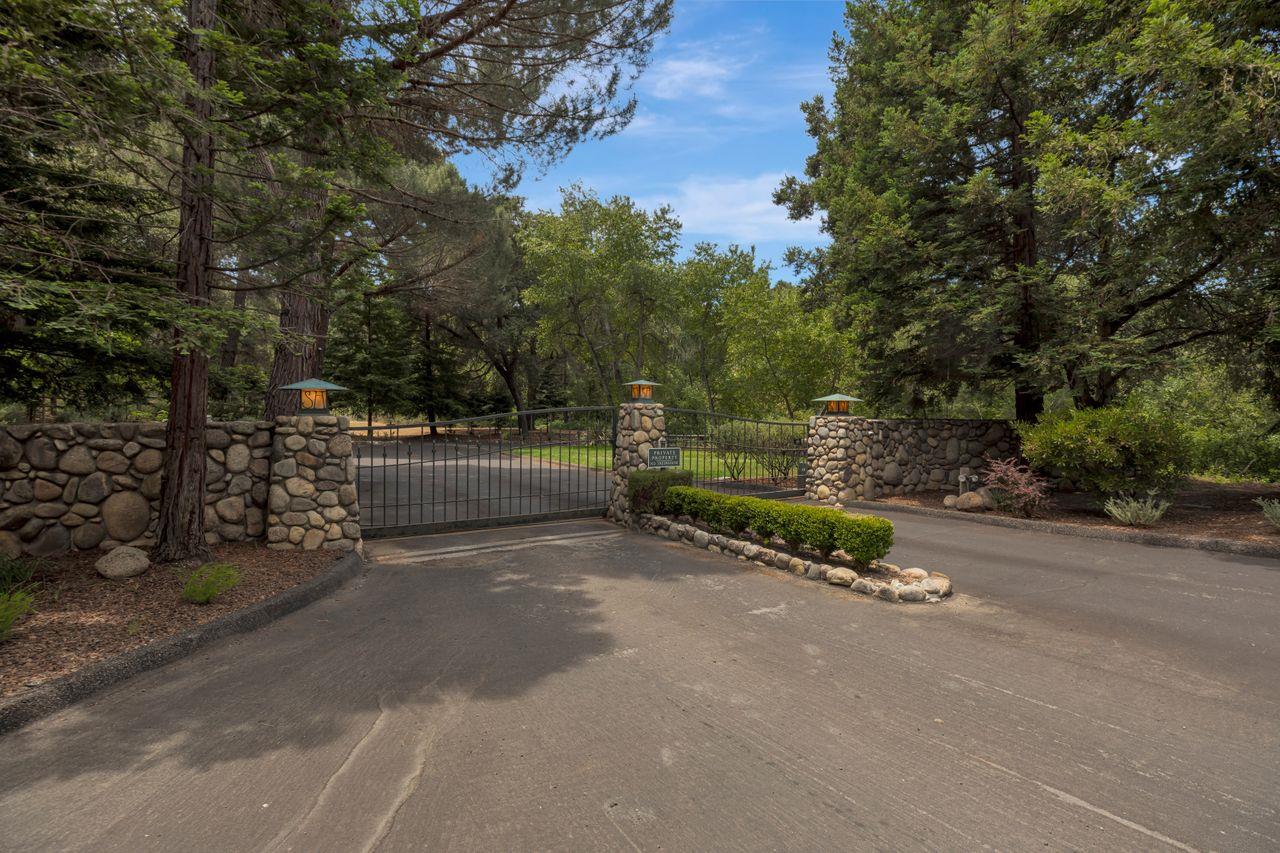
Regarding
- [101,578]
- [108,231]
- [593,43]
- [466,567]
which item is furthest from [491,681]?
[593,43]

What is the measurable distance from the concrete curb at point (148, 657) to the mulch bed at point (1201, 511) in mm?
9768

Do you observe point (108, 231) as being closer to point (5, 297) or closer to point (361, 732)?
point (5, 297)

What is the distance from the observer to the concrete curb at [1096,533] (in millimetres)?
6891

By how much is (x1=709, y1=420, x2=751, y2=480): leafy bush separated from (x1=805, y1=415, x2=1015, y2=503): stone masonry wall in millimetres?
1524

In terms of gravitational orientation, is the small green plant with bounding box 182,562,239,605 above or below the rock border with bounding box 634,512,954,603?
above

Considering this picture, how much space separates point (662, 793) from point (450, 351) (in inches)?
A: 1077

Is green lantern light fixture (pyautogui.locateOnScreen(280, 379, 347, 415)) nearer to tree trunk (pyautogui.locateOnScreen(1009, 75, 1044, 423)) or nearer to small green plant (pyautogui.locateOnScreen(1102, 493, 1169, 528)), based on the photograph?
small green plant (pyautogui.locateOnScreen(1102, 493, 1169, 528))

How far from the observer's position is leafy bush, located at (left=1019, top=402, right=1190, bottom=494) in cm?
832

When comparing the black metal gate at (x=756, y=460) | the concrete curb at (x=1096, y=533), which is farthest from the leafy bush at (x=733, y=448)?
the concrete curb at (x=1096, y=533)

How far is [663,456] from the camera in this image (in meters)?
8.78

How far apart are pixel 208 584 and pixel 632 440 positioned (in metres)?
5.57

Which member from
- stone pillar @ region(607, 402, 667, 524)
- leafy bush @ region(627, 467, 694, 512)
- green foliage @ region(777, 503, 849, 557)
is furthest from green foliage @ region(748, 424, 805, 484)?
green foliage @ region(777, 503, 849, 557)

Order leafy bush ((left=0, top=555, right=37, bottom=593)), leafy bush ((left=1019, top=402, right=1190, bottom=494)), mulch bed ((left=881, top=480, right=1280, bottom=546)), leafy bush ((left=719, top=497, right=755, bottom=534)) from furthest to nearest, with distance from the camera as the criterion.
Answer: leafy bush ((left=1019, top=402, right=1190, bottom=494)) < mulch bed ((left=881, top=480, right=1280, bottom=546)) < leafy bush ((left=719, top=497, right=755, bottom=534)) < leafy bush ((left=0, top=555, right=37, bottom=593))

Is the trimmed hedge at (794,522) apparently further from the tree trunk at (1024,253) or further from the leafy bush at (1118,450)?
the tree trunk at (1024,253)
